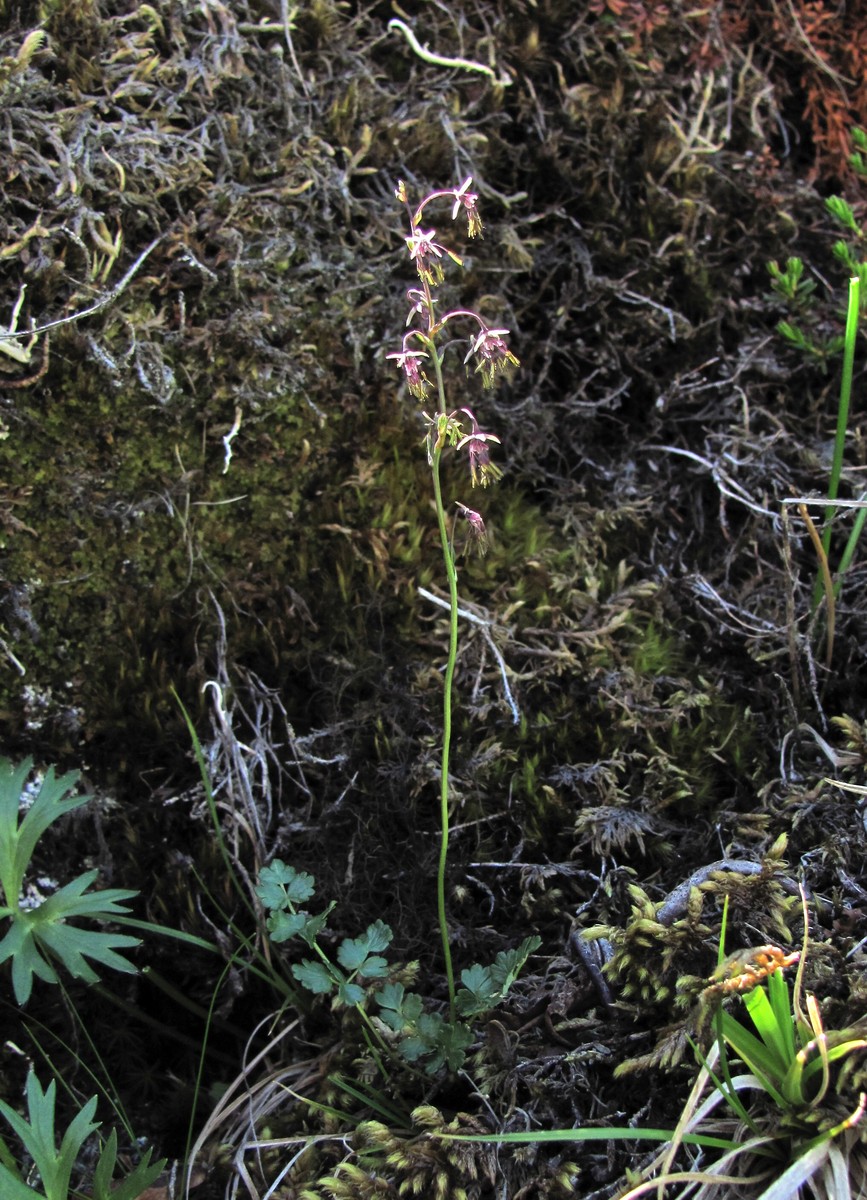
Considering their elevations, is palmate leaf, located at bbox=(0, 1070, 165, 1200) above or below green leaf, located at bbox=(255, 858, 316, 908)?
below

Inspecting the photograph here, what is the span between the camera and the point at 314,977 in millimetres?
1757

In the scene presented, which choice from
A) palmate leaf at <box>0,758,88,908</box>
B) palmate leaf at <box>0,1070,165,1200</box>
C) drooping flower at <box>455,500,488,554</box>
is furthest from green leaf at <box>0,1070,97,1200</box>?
drooping flower at <box>455,500,488,554</box>

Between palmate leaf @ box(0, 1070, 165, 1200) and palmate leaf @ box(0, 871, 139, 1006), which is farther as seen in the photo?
palmate leaf @ box(0, 871, 139, 1006)

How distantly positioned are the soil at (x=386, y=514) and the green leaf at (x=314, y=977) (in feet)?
0.62

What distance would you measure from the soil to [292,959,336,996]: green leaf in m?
0.19

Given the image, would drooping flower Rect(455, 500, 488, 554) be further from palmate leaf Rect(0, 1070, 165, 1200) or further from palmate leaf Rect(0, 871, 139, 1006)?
palmate leaf Rect(0, 1070, 165, 1200)

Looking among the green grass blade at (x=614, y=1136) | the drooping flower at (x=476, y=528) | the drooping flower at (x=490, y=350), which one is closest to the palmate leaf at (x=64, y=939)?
the green grass blade at (x=614, y=1136)

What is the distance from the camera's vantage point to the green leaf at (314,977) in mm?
1748

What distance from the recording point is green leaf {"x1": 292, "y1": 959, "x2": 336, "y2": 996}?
1.75m

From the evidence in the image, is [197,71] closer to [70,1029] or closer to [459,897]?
[459,897]

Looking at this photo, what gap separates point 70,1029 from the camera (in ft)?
7.01

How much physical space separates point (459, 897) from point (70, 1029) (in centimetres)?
97

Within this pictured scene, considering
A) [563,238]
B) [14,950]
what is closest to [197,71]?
[563,238]

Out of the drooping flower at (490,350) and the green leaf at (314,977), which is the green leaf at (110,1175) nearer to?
the green leaf at (314,977)
